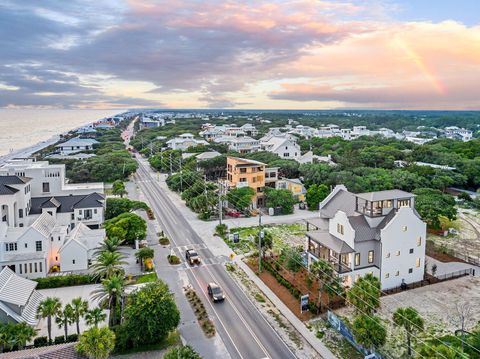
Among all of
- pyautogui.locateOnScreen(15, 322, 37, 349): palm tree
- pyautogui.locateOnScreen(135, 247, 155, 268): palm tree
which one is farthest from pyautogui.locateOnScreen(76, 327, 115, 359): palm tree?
pyautogui.locateOnScreen(135, 247, 155, 268): palm tree

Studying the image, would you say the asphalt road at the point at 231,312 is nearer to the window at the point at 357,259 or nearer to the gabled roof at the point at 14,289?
the window at the point at 357,259

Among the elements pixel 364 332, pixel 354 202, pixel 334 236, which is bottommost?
pixel 364 332

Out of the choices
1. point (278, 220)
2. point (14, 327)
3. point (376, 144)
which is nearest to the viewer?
point (14, 327)

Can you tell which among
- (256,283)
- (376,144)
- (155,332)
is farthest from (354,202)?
(376,144)

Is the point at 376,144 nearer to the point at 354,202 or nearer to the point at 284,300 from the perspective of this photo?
the point at 354,202

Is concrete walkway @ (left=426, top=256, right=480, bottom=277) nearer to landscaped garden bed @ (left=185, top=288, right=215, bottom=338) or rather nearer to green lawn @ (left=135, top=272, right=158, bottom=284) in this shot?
landscaped garden bed @ (left=185, top=288, right=215, bottom=338)

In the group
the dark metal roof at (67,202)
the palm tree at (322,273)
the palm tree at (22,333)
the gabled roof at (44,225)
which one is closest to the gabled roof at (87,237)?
the gabled roof at (44,225)

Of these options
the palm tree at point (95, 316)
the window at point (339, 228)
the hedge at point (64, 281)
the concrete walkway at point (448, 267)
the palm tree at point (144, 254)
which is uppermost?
the window at point (339, 228)
